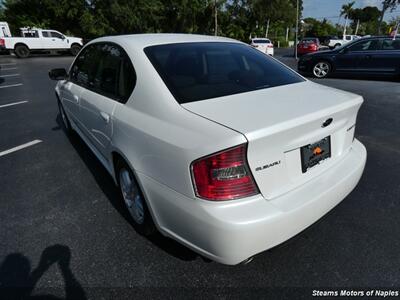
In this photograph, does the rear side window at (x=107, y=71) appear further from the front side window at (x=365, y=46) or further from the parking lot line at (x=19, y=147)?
the front side window at (x=365, y=46)

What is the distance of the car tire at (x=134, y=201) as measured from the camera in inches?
83.5

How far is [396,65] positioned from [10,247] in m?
10.9

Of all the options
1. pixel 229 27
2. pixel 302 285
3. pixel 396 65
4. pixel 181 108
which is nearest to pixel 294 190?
pixel 302 285

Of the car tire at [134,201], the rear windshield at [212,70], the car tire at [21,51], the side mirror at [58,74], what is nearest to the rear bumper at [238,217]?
the car tire at [134,201]

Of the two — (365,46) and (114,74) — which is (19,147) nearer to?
(114,74)

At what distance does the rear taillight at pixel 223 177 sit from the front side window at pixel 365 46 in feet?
33.6

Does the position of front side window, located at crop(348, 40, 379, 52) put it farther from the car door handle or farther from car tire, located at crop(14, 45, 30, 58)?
car tire, located at crop(14, 45, 30, 58)

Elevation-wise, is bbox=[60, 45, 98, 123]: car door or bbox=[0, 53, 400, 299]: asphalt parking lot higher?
bbox=[60, 45, 98, 123]: car door

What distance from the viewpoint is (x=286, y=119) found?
158 cm

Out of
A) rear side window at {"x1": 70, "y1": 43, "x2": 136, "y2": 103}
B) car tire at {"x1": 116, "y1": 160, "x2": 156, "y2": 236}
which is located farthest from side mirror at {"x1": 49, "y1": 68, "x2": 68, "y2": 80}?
car tire at {"x1": 116, "y1": 160, "x2": 156, "y2": 236}

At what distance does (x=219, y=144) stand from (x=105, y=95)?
58.8 inches

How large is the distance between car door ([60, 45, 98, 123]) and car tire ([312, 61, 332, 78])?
9.08 meters

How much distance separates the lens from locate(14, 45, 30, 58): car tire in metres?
20.1

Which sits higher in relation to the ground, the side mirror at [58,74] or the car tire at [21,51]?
the side mirror at [58,74]
